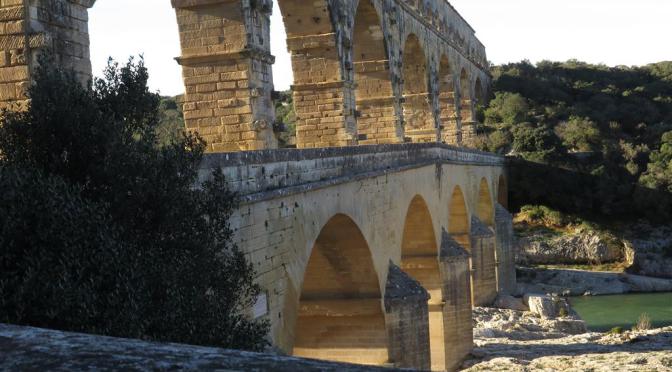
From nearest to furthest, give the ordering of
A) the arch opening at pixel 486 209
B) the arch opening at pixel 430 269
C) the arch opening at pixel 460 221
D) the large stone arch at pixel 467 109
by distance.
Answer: the arch opening at pixel 430 269
the arch opening at pixel 460 221
the arch opening at pixel 486 209
the large stone arch at pixel 467 109

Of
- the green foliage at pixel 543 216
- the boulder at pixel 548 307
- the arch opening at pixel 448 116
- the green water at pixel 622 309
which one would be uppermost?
the arch opening at pixel 448 116

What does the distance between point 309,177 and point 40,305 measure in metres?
4.73

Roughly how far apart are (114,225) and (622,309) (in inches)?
997

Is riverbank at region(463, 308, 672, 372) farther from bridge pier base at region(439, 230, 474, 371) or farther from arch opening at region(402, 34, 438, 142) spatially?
arch opening at region(402, 34, 438, 142)

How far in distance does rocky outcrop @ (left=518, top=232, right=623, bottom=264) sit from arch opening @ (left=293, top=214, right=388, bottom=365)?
22.6m

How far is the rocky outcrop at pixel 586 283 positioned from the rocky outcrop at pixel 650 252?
1174mm

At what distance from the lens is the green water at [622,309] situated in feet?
81.8

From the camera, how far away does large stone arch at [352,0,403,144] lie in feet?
64.3

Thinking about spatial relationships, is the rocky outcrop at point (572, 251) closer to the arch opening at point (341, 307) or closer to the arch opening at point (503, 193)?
the arch opening at point (503, 193)

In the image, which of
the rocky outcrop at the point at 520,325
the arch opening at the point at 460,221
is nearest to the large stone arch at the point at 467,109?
the arch opening at the point at 460,221

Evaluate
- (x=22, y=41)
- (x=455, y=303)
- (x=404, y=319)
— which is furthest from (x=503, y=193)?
(x=22, y=41)

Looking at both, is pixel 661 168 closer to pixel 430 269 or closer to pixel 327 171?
pixel 430 269

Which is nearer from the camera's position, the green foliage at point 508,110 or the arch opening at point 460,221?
the arch opening at point 460,221

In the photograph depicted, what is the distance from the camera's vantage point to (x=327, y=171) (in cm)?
950
